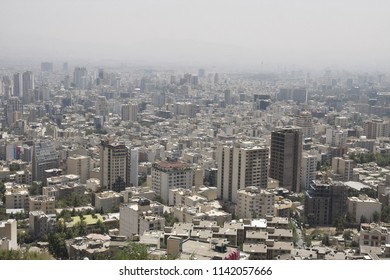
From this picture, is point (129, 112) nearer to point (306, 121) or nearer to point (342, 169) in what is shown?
point (306, 121)

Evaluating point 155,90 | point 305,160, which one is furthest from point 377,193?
point 155,90

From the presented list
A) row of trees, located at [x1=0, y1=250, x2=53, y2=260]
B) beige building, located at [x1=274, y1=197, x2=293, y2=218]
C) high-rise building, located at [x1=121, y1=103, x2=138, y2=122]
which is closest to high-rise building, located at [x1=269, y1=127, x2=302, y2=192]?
beige building, located at [x1=274, y1=197, x2=293, y2=218]

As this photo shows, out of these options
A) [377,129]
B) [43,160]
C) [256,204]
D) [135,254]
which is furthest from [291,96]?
[135,254]

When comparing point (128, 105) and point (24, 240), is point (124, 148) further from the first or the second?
point (128, 105)

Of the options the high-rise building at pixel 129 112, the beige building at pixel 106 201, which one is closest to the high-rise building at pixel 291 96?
the high-rise building at pixel 129 112

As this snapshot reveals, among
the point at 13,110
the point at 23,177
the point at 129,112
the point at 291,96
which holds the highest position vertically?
the point at 291,96

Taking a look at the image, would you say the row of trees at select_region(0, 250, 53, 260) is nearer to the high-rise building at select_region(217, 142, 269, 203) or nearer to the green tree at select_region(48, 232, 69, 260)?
the green tree at select_region(48, 232, 69, 260)
